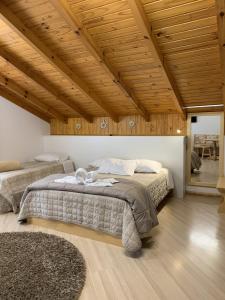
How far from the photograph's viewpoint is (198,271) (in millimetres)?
2088

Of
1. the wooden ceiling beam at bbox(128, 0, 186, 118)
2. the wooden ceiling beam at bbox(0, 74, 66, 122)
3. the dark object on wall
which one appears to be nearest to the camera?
the wooden ceiling beam at bbox(128, 0, 186, 118)

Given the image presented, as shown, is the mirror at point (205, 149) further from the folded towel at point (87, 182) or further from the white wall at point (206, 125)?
the folded towel at point (87, 182)

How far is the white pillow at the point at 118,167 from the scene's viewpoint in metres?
3.94

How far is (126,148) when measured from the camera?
Answer: 480 centimetres

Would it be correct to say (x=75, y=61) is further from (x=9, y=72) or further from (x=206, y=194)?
(x=206, y=194)

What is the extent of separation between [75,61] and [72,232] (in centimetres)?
232

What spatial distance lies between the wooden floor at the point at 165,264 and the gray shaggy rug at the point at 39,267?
0.12 m

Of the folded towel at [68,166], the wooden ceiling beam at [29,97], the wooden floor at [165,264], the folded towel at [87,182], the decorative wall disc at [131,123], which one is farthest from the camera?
the folded towel at [68,166]

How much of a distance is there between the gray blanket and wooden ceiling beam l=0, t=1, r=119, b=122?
1607 millimetres

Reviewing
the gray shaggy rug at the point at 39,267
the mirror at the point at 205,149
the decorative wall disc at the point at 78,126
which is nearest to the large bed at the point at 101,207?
the gray shaggy rug at the point at 39,267

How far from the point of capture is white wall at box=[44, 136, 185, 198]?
4348 mm

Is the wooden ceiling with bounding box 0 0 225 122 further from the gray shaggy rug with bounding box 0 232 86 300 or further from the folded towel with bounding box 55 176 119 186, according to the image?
the gray shaggy rug with bounding box 0 232 86 300

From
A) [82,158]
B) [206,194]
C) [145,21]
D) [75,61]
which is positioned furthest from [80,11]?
[206,194]

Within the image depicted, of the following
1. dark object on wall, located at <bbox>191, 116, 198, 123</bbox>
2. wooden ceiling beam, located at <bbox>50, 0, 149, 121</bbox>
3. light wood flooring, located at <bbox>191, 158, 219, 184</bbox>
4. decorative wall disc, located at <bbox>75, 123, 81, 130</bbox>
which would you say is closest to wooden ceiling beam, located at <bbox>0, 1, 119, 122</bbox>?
wooden ceiling beam, located at <bbox>50, 0, 149, 121</bbox>
